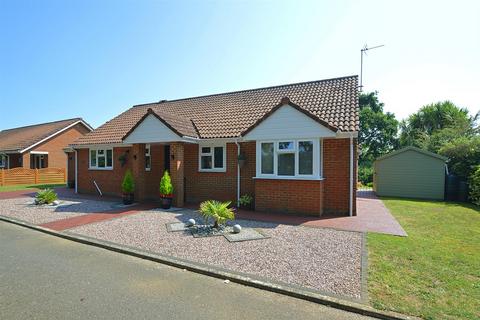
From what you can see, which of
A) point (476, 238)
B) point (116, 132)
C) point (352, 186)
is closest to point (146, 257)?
point (352, 186)

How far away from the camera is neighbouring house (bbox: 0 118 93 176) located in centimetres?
2681

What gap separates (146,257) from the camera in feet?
18.6

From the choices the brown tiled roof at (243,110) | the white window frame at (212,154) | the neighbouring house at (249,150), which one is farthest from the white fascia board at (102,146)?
the white window frame at (212,154)

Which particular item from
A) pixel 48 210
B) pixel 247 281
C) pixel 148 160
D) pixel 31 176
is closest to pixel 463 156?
pixel 247 281

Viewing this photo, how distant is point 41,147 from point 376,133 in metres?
44.9

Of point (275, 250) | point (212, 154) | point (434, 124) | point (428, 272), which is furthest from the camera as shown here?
point (434, 124)

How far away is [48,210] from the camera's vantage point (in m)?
10.8

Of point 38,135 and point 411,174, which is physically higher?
point 38,135

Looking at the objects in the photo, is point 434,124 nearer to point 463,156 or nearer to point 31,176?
point 463,156

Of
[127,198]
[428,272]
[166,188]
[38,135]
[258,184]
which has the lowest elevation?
[428,272]

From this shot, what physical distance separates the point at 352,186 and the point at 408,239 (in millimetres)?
3101

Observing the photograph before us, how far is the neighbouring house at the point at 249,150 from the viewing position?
388 inches

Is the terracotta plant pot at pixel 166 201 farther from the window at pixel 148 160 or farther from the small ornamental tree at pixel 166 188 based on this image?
the window at pixel 148 160

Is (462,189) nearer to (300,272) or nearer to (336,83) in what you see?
(336,83)
